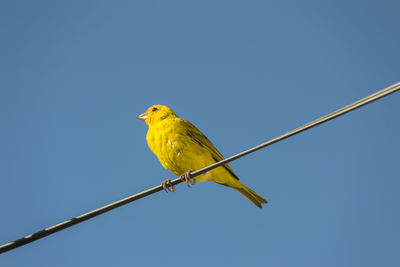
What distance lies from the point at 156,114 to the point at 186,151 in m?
1.26

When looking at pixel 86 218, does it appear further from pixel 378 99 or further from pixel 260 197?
pixel 260 197

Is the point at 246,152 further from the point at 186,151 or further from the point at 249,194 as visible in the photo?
the point at 249,194

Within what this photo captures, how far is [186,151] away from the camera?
7195 mm

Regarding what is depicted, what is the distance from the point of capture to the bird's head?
806 cm

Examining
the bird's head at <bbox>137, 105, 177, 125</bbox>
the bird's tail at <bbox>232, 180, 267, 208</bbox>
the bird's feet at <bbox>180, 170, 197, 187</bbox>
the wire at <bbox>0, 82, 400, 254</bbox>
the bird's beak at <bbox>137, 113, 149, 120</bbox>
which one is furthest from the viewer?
the bird's beak at <bbox>137, 113, 149, 120</bbox>

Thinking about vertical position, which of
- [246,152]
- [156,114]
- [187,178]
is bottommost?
[246,152]

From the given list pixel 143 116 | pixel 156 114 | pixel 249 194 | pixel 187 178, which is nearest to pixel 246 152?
pixel 187 178

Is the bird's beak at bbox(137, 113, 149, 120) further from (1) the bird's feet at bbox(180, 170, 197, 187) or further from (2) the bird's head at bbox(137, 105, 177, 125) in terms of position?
(1) the bird's feet at bbox(180, 170, 197, 187)

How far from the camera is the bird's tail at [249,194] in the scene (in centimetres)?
773

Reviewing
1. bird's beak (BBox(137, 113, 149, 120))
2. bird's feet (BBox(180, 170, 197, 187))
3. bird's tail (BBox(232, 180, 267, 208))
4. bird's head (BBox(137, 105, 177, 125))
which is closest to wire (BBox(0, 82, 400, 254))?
bird's feet (BBox(180, 170, 197, 187))

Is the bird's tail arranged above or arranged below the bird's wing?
below

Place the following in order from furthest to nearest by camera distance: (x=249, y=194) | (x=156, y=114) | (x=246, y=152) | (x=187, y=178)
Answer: (x=156, y=114)
(x=249, y=194)
(x=187, y=178)
(x=246, y=152)

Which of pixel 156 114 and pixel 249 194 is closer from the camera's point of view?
pixel 249 194

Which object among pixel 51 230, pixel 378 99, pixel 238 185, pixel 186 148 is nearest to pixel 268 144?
pixel 378 99
